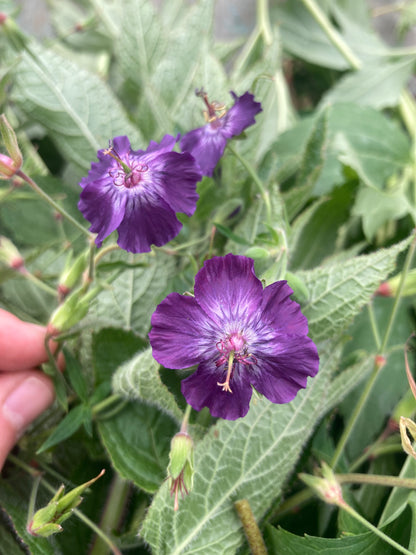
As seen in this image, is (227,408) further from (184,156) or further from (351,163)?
(351,163)

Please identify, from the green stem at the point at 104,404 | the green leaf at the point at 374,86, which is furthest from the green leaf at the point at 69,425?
the green leaf at the point at 374,86

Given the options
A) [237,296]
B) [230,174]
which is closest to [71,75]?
[230,174]

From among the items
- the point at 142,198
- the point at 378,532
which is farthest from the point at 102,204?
the point at 378,532

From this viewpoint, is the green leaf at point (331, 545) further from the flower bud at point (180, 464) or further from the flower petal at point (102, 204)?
the flower petal at point (102, 204)

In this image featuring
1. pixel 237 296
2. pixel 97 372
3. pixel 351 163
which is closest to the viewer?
pixel 237 296

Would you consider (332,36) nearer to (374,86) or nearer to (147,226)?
(374,86)
